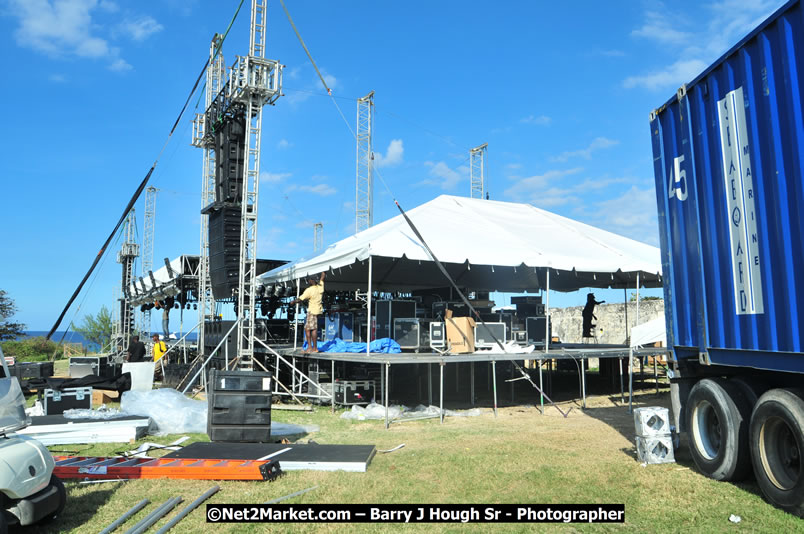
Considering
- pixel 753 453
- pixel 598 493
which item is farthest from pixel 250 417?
pixel 753 453

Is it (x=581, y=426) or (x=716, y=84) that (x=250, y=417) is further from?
(x=716, y=84)

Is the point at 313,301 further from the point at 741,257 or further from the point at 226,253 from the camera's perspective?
the point at 741,257

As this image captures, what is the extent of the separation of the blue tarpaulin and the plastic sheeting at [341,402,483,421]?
4.11ft

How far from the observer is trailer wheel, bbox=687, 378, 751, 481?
18.7ft

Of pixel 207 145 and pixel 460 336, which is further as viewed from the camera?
pixel 207 145

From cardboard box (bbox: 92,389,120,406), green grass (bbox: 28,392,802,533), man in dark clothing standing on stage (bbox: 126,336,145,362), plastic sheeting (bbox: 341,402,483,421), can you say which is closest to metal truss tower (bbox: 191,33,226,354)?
man in dark clothing standing on stage (bbox: 126,336,145,362)

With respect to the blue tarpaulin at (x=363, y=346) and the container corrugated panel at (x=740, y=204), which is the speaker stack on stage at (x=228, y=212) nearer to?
the blue tarpaulin at (x=363, y=346)

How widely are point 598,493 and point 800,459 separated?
169cm

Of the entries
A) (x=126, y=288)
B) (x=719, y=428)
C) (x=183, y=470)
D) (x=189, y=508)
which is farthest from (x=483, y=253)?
(x=126, y=288)

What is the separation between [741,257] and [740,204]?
19.8 inches

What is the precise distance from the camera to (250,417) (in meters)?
8.08

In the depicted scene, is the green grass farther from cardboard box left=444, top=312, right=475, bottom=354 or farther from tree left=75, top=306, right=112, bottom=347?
tree left=75, top=306, right=112, bottom=347

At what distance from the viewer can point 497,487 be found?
598 cm

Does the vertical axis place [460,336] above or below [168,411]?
above
